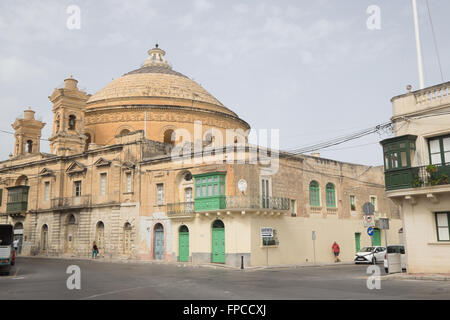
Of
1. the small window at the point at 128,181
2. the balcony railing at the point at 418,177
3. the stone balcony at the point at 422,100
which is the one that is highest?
the stone balcony at the point at 422,100

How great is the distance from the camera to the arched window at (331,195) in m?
33.5

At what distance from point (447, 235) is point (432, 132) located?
4.13 m

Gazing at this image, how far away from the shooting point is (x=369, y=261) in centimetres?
2847

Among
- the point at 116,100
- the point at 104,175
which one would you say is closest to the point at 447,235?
the point at 104,175

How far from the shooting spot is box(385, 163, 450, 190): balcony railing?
1722 cm

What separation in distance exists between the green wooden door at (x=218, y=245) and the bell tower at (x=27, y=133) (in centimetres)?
2744

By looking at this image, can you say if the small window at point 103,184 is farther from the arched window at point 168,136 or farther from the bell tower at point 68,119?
the arched window at point 168,136

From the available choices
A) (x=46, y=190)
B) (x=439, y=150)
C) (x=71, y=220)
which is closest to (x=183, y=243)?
(x=71, y=220)

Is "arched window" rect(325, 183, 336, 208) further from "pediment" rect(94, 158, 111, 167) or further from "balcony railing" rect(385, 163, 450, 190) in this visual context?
"pediment" rect(94, 158, 111, 167)

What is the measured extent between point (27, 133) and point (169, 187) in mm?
23807

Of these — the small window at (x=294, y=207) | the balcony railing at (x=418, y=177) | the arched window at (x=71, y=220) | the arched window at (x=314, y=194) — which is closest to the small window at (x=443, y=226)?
the balcony railing at (x=418, y=177)

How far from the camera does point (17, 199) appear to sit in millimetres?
42250

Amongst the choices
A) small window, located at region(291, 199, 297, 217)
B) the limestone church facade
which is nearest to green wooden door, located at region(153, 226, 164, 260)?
the limestone church facade
